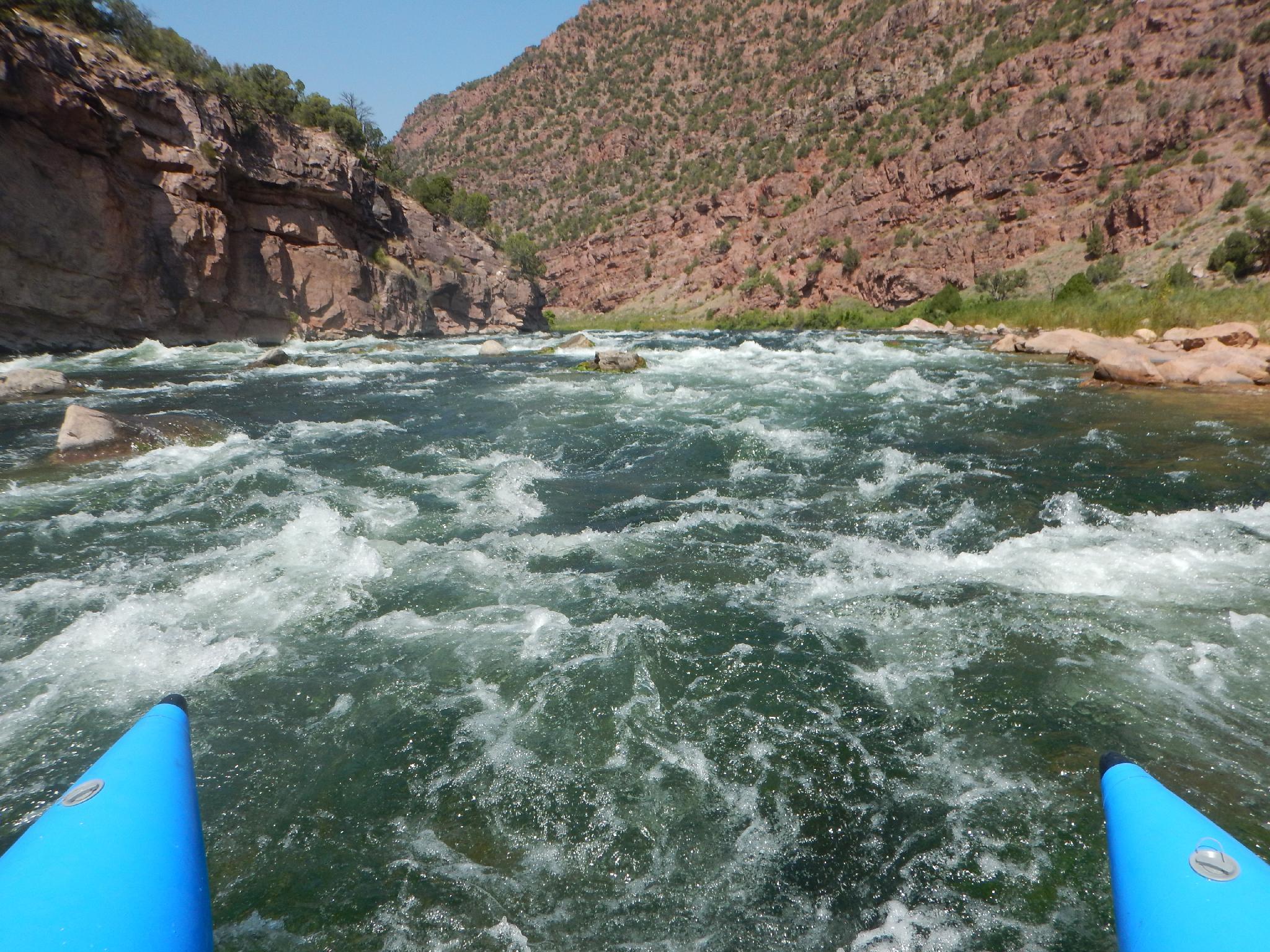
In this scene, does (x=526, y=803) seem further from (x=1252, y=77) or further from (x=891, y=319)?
(x=1252, y=77)

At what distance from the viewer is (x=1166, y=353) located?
16203 millimetres

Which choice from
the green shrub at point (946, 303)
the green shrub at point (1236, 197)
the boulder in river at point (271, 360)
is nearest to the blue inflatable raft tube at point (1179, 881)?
the boulder in river at point (271, 360)

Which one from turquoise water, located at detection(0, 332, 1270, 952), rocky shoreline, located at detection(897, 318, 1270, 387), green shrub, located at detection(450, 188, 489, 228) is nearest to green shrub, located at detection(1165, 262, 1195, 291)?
rocky shoreline, located at detection(897, 318, 1270, 387)

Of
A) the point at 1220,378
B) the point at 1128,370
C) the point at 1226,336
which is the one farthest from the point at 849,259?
the point at 1220,378

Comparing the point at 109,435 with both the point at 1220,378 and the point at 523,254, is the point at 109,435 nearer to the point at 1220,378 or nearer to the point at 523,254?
the point at 1220,378

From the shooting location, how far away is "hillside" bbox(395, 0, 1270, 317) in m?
36.0

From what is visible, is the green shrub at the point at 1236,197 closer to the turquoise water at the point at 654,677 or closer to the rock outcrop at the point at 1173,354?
the rock outcrop at the point at 1173,354

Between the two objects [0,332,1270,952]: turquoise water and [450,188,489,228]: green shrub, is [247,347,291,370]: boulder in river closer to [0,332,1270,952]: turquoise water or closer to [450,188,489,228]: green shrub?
[0,332,1270,952]: turquoise water

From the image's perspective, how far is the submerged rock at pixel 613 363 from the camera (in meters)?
17.3

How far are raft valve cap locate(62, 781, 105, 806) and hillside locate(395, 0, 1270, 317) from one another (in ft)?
125

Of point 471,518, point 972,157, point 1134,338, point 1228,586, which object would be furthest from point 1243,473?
point 972,157

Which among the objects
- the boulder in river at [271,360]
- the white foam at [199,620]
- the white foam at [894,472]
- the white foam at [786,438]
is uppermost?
the boulder in river at [271,360]

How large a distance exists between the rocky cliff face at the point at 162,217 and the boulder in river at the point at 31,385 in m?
7.70

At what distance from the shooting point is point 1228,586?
462 cm
